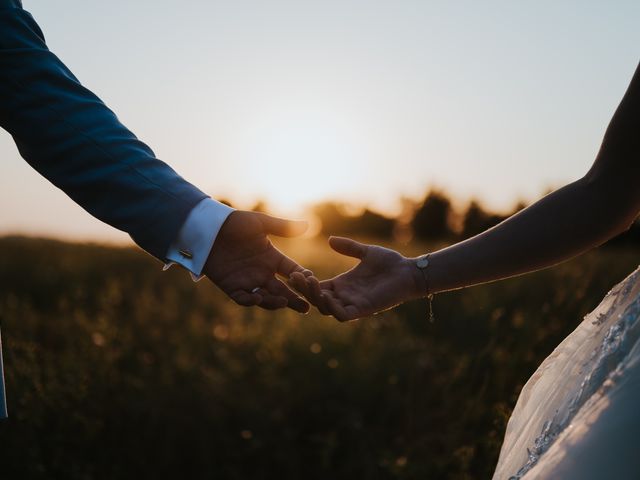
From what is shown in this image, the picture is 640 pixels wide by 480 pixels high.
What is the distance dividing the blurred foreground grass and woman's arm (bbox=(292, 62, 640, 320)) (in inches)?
35.3

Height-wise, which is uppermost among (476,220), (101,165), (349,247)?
(476,220)

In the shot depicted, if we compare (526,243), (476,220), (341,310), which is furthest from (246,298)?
(476,220)

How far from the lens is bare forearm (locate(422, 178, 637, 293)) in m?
1.86

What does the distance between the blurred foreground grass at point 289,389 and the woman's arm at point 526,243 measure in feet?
2.94

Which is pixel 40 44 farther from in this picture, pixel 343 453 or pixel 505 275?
pixel 343 453

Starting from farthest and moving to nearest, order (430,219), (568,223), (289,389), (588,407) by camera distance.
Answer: (430,219) < (289,389) < (568,223) < (588,407)

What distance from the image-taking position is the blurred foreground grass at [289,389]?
11.1 ft

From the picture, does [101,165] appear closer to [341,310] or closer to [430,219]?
[341,310]

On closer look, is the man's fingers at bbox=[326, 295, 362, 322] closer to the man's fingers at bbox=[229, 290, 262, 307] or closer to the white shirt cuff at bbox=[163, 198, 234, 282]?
the man's fingers at bbox=[229, 290, 262, 307]

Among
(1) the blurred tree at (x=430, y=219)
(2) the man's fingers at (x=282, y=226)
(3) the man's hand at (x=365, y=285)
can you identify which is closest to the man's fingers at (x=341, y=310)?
Answer: (3) the man's hand at (x=365, y=285)

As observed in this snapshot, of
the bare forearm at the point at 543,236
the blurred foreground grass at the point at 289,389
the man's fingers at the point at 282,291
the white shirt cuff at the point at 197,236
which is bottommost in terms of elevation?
the blurred foreground grass at the point at 289,389

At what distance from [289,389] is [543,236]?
369cm

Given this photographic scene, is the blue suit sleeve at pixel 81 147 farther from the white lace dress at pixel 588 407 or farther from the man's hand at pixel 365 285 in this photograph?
the white lace dress at pixel 588 407

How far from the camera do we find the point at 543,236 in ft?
6.27
